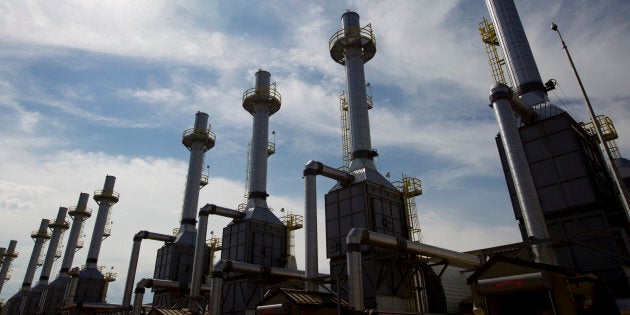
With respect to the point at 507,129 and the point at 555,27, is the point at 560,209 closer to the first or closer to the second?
the point at 507,129

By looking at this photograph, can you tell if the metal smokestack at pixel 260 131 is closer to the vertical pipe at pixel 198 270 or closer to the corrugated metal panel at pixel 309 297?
the vertical pipe at pixel 198 270

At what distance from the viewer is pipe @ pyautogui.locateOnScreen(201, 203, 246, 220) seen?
3250cm

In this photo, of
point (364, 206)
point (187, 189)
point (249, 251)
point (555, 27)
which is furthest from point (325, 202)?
point (187, 189)

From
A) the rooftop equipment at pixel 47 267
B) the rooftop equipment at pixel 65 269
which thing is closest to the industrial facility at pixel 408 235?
the rooftop equipment at pixel 65 269

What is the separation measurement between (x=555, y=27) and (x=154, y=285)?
109ft

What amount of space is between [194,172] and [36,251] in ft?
128

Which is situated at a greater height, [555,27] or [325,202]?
[555,27]

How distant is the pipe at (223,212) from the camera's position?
32.5m

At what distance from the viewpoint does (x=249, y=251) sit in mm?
31641

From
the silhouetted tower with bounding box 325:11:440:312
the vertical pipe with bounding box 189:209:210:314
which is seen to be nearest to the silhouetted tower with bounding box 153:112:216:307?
the vertical pipe with bounding box 189:209:210:314

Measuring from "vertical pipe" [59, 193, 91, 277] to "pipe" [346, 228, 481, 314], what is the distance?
154 feet

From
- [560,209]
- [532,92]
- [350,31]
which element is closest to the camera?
[560,209]

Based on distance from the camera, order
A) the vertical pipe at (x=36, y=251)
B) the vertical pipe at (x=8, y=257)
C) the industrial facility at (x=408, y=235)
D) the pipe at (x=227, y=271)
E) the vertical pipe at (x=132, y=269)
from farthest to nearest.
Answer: the vertical pipe at (x=8, y=257) → the vertical pipe at (x=36, y=251) → the vertical pipe at (x=132, y=269) → the pipe at (x=227, y=271) → the industrial facility at (x=408, y=235)

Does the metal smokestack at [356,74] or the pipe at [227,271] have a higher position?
the metal smokestack at [356,74]
